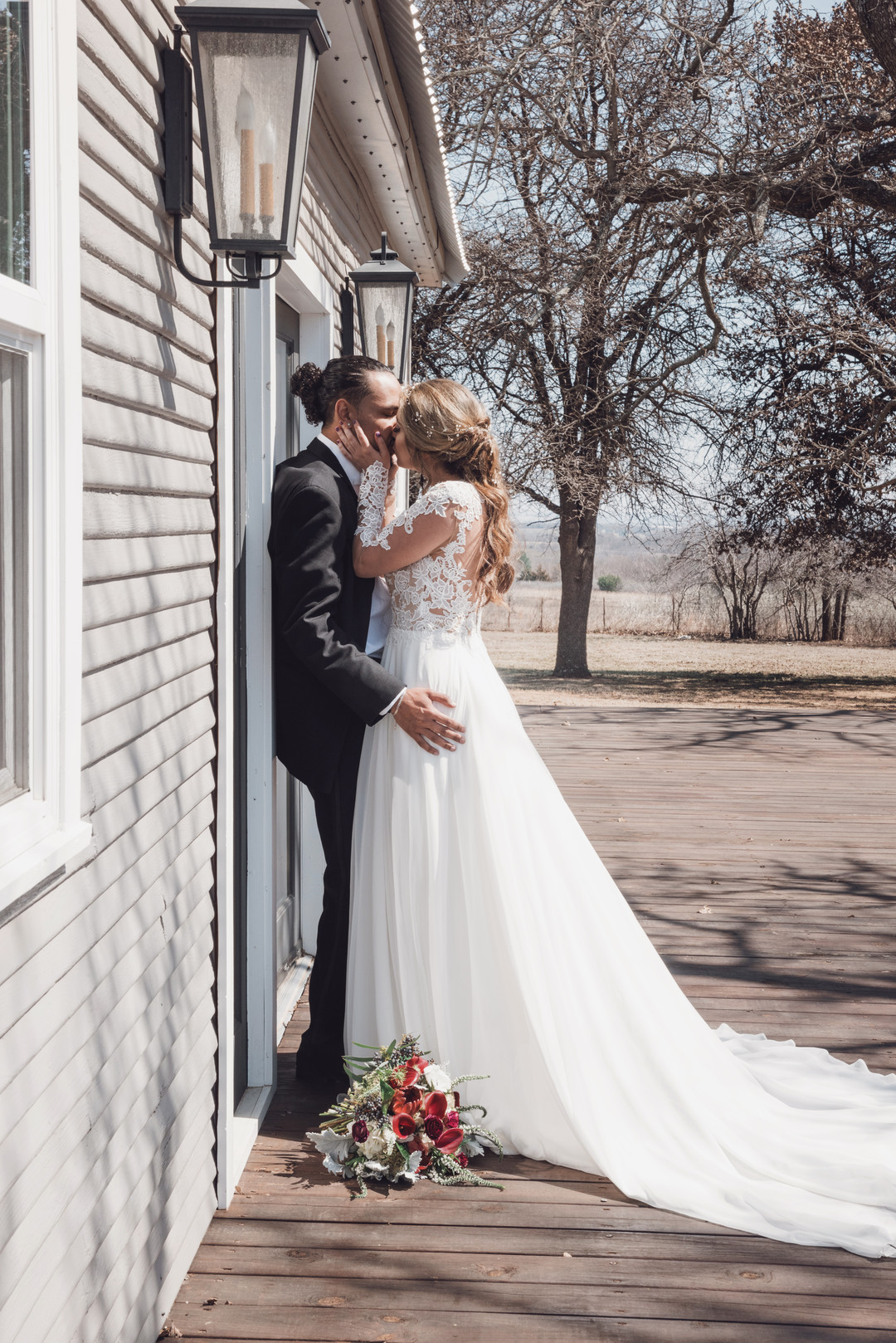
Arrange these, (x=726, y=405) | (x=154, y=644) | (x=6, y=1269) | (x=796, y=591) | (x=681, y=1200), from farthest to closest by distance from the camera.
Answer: (x=796, y=591), (x=726, y=405), (x=681, y=1200), (x=154, y=644), (x=6, y=1269)

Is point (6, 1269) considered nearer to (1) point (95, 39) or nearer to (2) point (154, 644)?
(2) point (154, 644)

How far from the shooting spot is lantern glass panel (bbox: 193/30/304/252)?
2219mm

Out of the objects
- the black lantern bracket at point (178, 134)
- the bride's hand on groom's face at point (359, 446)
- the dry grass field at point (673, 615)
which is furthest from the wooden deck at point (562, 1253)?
the dry grass field at point (673, 615)

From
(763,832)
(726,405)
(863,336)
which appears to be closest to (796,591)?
(726,405)

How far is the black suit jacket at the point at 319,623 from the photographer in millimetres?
3053

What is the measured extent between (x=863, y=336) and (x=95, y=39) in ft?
40.6

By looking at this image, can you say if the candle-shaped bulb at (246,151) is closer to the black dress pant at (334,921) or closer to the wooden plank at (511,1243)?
the black dress pant at (334,921)

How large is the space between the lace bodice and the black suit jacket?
0.07 metres

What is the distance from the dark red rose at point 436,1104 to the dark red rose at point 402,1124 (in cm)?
4

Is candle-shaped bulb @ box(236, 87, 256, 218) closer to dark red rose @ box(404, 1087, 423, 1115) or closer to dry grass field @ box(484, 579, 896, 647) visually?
dark red rose @ box(404, 1087, 423, 1115)

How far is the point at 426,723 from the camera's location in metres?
3.12

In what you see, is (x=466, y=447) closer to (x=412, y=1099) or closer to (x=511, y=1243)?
(x=412, y=1099)

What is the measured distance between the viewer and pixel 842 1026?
3.85 meters

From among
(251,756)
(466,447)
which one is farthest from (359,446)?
(251,756)
